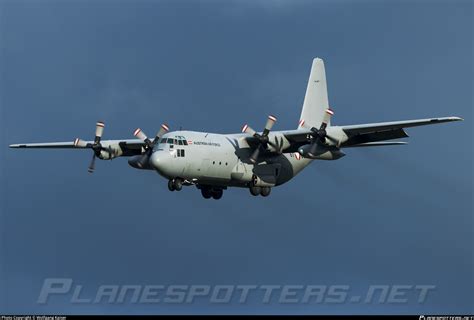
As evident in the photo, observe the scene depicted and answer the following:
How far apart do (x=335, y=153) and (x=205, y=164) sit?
5208 millimetres

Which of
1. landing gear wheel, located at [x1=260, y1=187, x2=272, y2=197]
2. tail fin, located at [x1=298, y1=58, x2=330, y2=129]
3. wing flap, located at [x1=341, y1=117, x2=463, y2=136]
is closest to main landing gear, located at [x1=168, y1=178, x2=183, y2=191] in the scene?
landing gear wheel, located at [x1=260, y1=187, x2=272, y2=197]

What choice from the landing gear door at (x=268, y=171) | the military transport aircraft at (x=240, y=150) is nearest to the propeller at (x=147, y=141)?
the military transport aircraft at (x=240, y=150)

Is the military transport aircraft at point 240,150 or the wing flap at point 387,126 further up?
the wing flap at point 387,126

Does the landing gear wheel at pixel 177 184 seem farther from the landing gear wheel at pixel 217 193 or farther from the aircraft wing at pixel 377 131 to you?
the aircraft wing at pixel 377 131

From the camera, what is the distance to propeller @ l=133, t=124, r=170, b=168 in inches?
1540

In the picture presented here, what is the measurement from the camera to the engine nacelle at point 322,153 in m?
37.6

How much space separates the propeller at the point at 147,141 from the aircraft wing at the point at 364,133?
196 inches

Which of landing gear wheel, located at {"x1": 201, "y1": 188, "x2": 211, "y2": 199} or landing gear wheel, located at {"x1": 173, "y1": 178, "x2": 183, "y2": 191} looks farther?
landing gear wheel, located at {"x1": 201, "y1": 188, "x2": 211, "y2": 199}

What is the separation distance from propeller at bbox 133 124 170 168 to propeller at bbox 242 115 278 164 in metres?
3.31

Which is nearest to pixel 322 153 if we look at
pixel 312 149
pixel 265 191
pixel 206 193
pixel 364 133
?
pixel 312 149

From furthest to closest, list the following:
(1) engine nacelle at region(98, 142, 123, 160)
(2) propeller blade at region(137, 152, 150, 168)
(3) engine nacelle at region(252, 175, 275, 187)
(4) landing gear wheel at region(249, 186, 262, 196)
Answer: (1) engine nacelle at region(98, 142, 123, 160)
(2) propeller blade at region(137, 152, 150, 168)
(4) landing gear wheel at region(249, 186, 262, 196)
(3) engine nacelle at region(252, 175, 275, 187)

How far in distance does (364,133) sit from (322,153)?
72.6 inches

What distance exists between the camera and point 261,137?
128ft

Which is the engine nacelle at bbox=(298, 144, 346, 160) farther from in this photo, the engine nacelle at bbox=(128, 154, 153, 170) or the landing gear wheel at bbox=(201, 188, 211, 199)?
the engine nacelle at bbox=(128, 154, 153, 170)
